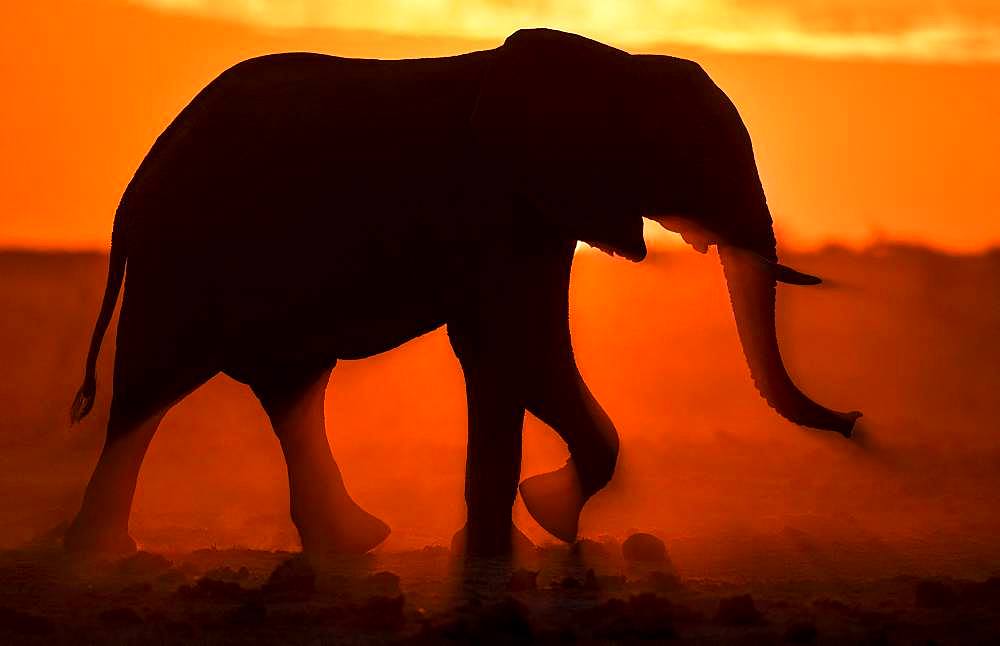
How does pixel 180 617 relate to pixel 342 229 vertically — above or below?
below

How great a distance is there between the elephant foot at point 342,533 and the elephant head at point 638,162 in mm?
2729

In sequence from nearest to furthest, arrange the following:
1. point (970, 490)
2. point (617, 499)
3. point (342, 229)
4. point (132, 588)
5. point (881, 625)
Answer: point (881, 625) → point (132, 588) → point (342, 229) → point (617, 499) → point (970, 490)

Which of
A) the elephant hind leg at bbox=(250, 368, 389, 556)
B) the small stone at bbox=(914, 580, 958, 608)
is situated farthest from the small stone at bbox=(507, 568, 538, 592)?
the elephant hind leg at bbox=(250, 368, 389, 556)

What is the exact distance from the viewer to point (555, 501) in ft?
33.5

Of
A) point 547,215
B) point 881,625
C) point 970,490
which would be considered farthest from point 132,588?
point 970,490

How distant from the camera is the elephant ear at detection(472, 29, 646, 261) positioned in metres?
9.68

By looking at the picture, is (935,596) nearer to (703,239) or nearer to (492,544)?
(703,239)

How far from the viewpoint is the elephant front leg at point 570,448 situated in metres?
9.74

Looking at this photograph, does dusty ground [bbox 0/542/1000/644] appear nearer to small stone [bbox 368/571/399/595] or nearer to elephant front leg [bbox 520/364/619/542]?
small stone [bbox 368/571/399/595]

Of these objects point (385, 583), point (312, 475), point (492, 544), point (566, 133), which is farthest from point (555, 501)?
point (566, 133)

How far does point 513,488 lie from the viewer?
1001 centimetres

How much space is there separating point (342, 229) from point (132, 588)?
7.67ft

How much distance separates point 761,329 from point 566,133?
1.60 metres

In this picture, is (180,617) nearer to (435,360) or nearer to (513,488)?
(513,488)
